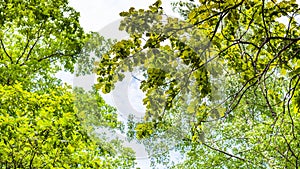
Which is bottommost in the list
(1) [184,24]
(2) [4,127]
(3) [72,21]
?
(1) [184,24]

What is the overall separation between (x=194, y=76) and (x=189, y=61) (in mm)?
100

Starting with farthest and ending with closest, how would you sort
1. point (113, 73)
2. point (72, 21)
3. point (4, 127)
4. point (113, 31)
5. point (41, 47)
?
point (41, 47), point (72, 21), point (4, 127), point (113, 31), point (113, 73)

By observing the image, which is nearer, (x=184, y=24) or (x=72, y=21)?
(x=184, y=24)

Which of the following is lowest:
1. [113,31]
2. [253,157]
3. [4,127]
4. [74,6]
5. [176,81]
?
[176,81]

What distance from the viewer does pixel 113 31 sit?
304cm

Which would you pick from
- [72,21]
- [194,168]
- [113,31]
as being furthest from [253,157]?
[113,31]

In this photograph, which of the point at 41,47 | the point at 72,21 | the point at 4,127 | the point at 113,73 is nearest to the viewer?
the point at 113,73

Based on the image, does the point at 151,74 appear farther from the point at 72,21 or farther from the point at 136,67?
the point at 72,21

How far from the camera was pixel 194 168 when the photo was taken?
1200cm

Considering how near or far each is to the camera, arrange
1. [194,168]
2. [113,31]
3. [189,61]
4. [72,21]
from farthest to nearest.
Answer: [194,168] < [72,21] < [113,31] < [189,61]

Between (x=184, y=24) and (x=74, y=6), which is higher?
(x=74, y=6)

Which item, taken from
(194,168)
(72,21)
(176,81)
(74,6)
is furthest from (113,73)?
(194,168)

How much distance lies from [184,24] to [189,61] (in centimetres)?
22

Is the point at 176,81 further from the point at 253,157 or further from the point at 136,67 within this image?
the point at 253,157
